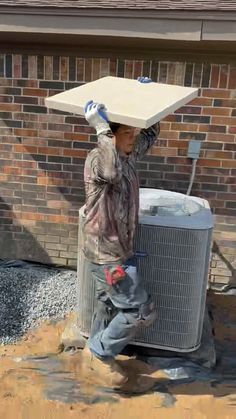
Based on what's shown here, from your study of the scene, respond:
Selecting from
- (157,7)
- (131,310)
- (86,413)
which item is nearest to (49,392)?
(86,413)

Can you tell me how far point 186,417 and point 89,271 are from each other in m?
1.10

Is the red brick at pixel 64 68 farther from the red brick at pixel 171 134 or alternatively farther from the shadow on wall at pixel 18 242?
the shadow on wall at pixel 18 242

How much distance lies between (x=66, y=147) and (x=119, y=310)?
1957mm

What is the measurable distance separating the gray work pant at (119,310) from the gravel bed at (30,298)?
0.91 metres

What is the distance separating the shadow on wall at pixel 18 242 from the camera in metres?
4.73

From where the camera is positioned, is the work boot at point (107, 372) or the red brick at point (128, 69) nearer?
the work boot at point (107, 372)

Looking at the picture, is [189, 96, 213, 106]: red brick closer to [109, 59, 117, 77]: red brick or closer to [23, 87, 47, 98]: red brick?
[109, 59, 117, 77]: red brick

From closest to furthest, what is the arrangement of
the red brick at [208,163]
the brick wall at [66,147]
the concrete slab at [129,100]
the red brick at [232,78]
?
the concrete slab at [129,100] < the red brick at [232,78] < the brick wall at [66,147] < the red brick at [208,163]

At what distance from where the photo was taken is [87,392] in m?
3.07

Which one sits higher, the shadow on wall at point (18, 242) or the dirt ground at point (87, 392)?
the shadow on wall at point (18, 242)

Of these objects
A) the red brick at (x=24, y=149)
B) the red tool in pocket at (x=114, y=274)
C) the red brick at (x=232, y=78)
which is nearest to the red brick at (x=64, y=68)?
the red brick at (x=24, y=149)

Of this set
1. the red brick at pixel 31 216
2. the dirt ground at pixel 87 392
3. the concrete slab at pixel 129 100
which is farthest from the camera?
the red brick at pixel 31 216

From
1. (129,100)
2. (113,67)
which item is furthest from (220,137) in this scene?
(129,100)

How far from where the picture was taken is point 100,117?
2502mm
